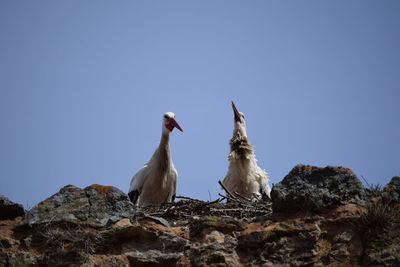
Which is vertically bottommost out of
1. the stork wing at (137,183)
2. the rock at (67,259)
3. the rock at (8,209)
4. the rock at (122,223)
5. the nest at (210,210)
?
the rock at (67,259)

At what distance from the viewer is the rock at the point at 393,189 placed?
4293mm

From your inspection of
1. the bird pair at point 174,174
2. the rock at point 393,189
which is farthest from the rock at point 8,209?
the bird pair at point 174,174

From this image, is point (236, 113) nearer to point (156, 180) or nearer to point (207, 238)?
point (156, 180)

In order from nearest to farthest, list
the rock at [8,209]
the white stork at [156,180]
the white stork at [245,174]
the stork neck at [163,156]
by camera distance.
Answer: the rock at [8,209] < the white stork at [245,174] < the white stork at [156,180] < the stork neck at [163,156]

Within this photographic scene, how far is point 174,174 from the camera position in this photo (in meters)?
9.15

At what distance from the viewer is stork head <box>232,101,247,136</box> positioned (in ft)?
29.9

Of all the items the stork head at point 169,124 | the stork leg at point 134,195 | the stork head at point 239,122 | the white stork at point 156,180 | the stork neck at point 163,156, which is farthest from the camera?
the stork head at point 169,124

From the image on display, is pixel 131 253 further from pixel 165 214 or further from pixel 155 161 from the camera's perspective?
pixel 155 161

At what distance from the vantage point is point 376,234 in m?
4.00

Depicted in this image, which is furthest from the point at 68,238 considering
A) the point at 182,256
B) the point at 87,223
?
the point at 182,256

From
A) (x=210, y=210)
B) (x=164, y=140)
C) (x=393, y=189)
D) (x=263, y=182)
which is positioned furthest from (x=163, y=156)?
(x=393, y=189)

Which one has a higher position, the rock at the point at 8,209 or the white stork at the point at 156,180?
the white stork at the point at 156,180

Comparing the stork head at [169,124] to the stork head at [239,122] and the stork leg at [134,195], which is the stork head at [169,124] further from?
the stork leg at [134,195]

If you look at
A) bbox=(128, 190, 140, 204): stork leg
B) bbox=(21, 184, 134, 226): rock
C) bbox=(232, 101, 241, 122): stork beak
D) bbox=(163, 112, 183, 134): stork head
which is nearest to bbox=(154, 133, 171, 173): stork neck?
bbox=(163, 112, 183, 134): stork head
